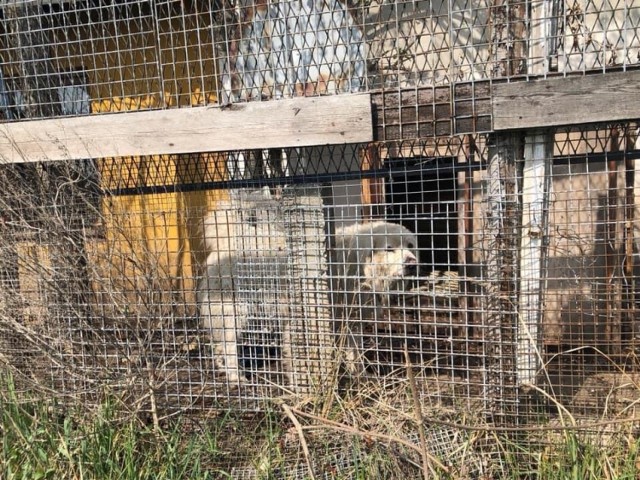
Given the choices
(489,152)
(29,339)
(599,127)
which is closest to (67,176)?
(29,339)

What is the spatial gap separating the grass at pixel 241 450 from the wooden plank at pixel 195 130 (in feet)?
5.32

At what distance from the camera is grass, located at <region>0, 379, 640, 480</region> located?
9.06 feet

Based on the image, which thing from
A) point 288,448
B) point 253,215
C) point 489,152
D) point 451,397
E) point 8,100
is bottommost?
point 288,448

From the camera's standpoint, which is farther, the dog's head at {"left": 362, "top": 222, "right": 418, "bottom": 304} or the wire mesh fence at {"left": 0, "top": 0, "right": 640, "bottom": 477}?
the dog's head at {"left": 362, "top": 222, "right": 418, "bottom": 304}

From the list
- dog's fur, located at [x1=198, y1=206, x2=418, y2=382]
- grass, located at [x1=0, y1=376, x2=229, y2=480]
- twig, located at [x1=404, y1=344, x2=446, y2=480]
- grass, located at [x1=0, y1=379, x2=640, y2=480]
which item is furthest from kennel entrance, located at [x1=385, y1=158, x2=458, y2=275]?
grass, located at [x1=0, y1=376, x2=229, y2=480]

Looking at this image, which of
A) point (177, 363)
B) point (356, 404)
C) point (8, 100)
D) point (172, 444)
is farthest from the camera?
point (8, 100)

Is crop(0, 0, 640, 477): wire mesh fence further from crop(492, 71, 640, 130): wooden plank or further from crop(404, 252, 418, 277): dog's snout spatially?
crop(404, 252, 418, 277): dog's snout

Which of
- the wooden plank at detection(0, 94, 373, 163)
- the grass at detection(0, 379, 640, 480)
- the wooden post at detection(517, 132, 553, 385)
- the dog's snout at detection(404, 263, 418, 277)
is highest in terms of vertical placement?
the wooden plank at detection(0, 94, 373, 163)

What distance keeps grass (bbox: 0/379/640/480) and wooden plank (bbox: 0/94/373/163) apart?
5.32 ft

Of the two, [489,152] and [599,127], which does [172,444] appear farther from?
[599,127]

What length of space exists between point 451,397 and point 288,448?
1052 millimetres

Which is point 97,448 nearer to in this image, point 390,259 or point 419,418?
point 419,418

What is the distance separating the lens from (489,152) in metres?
3.13

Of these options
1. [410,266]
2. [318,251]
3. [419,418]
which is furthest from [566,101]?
[410,266]
